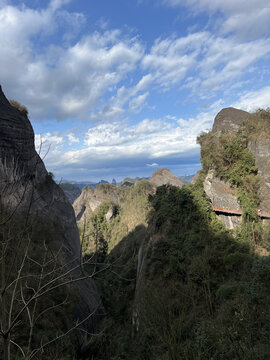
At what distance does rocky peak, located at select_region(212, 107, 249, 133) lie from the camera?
26856 mm

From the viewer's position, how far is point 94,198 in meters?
101

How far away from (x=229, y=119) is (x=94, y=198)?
8143cm

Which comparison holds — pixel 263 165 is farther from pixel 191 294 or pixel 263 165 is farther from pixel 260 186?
pixel 191 294

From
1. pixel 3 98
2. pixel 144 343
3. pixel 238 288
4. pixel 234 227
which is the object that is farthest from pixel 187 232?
pixel 3 98

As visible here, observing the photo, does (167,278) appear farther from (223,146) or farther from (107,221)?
(107,221)

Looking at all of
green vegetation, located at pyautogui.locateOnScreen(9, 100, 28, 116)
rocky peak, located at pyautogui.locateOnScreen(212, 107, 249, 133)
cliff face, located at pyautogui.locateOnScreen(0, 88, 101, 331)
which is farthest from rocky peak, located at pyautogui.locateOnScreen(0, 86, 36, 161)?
rocky peak, located at pyautogui.locateOnScreen(212, 107, 249, 133)

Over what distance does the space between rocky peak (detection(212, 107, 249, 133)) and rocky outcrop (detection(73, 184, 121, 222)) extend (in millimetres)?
74314

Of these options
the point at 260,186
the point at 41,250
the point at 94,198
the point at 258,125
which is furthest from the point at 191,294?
the point at 94,198

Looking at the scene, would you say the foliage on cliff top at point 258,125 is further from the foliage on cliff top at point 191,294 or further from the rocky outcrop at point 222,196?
the foliage on cliff top at point 191,294

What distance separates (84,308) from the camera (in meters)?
17.7

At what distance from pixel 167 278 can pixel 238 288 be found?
676cm

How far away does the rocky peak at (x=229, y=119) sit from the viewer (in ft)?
88.1

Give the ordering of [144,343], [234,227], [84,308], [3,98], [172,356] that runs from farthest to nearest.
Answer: [3,98] < [234,227] < [84,308] < [144,343] < [172,356]

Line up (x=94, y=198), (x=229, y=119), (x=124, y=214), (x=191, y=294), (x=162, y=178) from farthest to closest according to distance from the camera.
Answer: (x=94, y=198) → (x=162, y=178) → (x=124, y=214) → (x=229, y=119) → (x=191, y=294)
